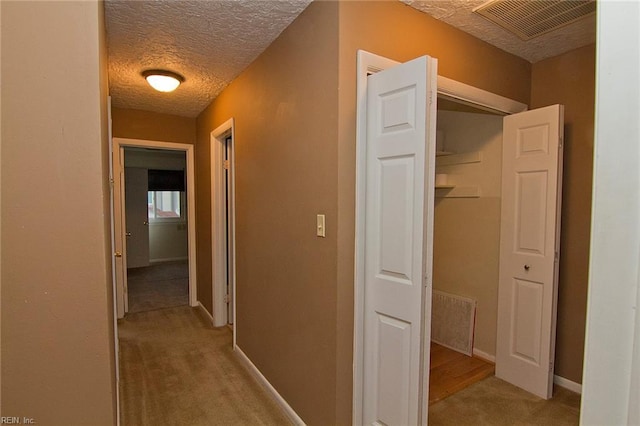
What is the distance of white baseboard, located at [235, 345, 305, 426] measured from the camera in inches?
80.5

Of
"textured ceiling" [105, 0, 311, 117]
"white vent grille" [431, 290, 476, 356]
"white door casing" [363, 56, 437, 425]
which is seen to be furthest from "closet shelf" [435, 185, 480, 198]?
"textured ceiling" [105, 0, 311, 117]

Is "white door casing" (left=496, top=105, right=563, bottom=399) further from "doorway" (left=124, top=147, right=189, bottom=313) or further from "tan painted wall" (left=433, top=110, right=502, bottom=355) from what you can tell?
"doorway" (left=124, top=147, right=189, bottom=313)

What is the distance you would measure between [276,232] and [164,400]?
1.44 m

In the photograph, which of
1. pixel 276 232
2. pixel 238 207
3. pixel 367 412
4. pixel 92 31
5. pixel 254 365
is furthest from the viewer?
pixel 238 207

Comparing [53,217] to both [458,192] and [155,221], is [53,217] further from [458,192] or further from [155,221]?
[155,221]

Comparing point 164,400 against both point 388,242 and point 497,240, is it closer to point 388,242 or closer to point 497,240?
point 388,242

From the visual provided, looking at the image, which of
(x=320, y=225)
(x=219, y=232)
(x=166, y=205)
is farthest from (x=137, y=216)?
(x=320, y=225)

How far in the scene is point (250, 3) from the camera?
1.78 meters

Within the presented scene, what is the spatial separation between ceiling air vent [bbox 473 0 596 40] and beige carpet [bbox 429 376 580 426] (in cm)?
250

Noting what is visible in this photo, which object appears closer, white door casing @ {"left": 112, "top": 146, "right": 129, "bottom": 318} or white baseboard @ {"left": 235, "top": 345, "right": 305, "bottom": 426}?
white baseboard @ {"left": 235, "top": 345, "right": 305, "bottom": 426}

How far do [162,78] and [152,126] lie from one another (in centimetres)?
155

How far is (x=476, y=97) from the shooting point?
223 centimetres

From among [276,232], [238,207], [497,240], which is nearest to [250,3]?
[276,232]

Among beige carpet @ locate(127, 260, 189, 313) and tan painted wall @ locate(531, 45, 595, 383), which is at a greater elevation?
tan painted wall @ locate(531, 45, 595, 383)
